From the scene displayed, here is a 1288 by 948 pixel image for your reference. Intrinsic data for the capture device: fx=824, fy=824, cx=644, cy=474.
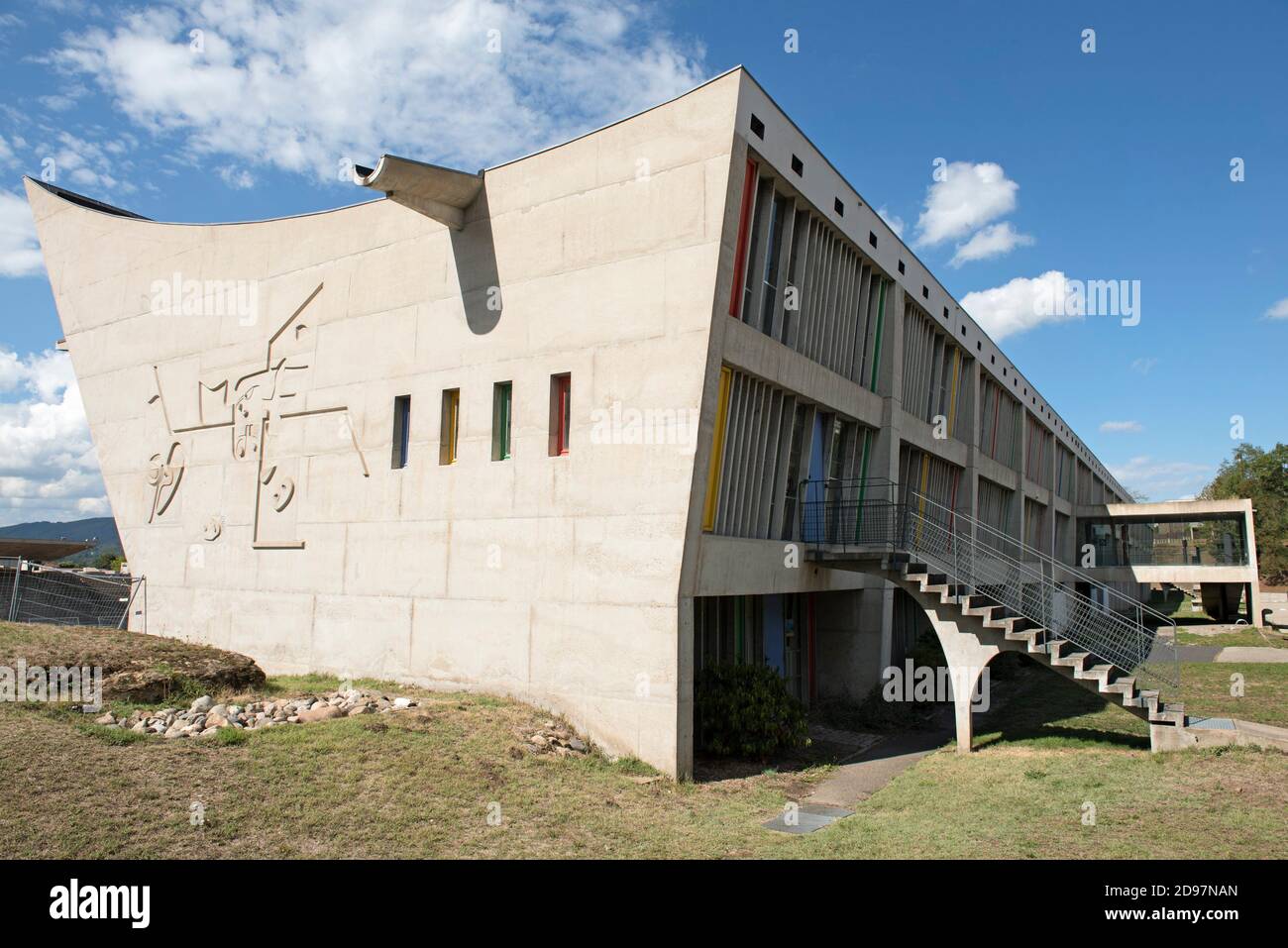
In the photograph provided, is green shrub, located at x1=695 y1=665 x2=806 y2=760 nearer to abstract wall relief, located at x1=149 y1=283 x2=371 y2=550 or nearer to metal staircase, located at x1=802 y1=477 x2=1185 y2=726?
metal staircase, located at x1=802 y1=477 x2=1185 y2=726

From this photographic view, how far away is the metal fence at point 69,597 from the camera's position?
69.4ft

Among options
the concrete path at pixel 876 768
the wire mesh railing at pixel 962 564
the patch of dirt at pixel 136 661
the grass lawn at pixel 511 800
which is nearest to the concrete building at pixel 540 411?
the wire mesh railing at pixel 962 564

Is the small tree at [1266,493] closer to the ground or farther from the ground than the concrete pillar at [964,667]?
farther from the ground

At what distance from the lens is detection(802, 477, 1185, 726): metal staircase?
13.8 m

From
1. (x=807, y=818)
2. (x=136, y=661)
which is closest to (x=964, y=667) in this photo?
(x=807, y=818)

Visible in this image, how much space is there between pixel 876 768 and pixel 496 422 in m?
9.11

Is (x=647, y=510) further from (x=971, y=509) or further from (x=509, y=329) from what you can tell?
(x=971, y=509)

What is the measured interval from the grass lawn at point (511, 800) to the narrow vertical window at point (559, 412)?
175 inches

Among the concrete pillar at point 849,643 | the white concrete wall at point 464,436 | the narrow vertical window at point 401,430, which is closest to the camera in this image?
the white concrete wall at point 464,436

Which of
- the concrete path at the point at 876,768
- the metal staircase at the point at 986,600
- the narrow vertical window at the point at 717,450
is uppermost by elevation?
the narrow vertical window at the point at 717,450

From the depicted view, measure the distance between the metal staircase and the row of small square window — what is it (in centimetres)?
552

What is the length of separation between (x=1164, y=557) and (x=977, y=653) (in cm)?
3622

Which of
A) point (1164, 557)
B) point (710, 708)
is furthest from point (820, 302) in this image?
point (1164, 557)

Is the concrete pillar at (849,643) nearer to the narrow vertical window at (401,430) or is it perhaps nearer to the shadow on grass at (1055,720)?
the shadow on grass at (1055,720)
